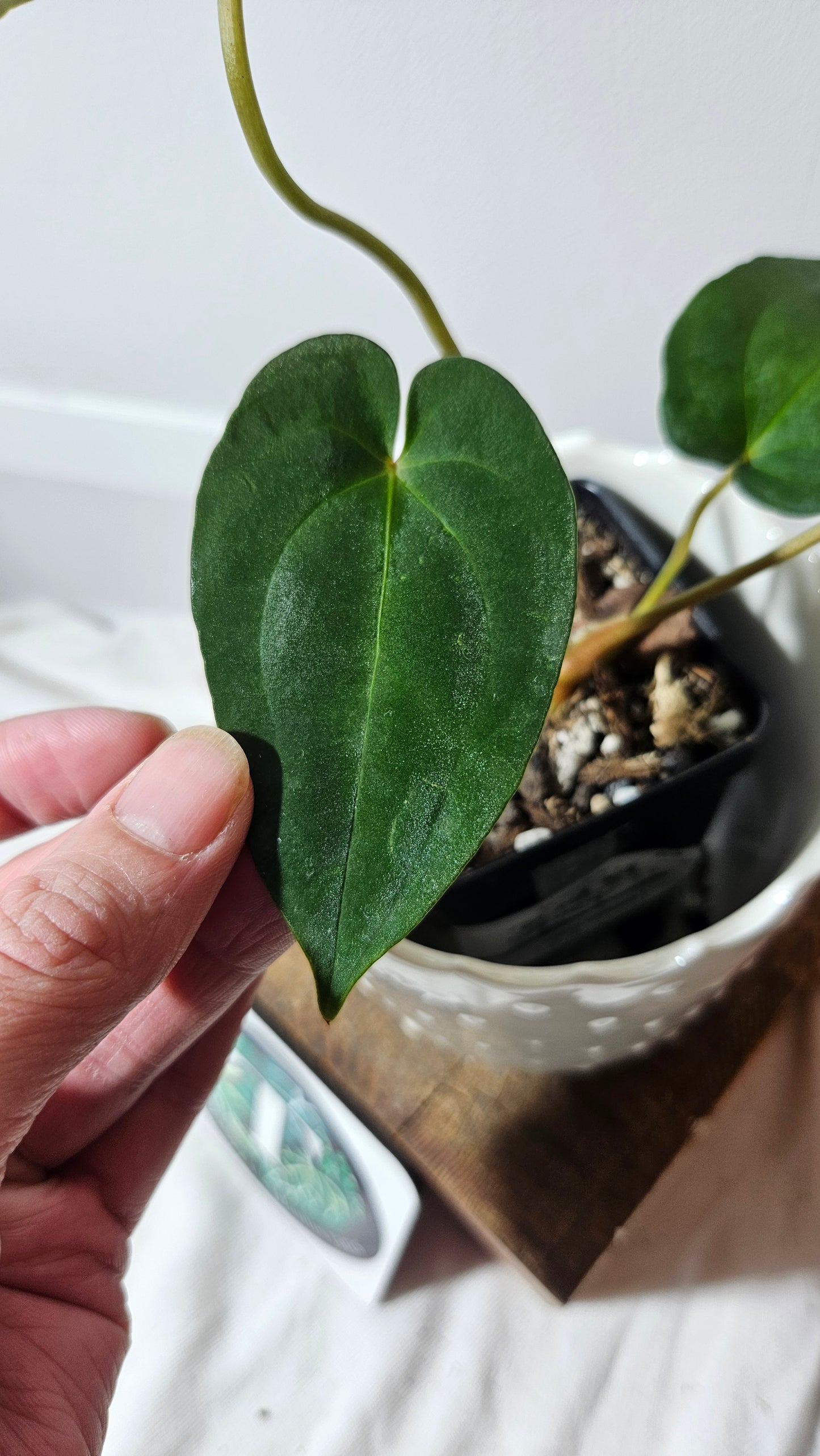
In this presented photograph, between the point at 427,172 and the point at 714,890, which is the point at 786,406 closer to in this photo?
the point at 714,890

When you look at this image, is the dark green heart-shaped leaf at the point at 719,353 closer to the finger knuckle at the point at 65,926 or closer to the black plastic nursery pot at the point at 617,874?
the black plastic nursery pot at the point at 617,874

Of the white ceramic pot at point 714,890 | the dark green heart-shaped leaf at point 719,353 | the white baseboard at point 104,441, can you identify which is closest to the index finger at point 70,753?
the white ceramic pot at point 714,890

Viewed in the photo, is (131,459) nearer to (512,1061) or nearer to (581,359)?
(581,359)

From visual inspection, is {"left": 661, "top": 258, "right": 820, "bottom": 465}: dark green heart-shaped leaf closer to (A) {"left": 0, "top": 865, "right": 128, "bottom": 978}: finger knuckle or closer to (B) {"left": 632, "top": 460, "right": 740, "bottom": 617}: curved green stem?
(B) {"left": 632, "top": 460, "right": 740, "bottom": 617}: curved green stem

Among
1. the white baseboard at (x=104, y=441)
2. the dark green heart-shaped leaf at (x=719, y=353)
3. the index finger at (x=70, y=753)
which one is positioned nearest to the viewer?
the dark green heart-shaped leaf at (x=719, y=353)

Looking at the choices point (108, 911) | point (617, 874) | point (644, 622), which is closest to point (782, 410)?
point (644, 622)

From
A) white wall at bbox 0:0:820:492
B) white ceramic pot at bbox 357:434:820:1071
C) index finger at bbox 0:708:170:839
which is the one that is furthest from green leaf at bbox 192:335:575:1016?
white wall at bbox 0:0:820:492

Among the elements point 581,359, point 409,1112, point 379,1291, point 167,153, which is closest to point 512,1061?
point 409,1112
